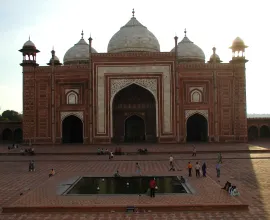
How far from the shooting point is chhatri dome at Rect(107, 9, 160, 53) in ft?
74.0

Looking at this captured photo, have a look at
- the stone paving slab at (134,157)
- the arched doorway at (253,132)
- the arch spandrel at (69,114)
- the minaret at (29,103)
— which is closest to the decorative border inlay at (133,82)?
the arch spandrel at (69,114)

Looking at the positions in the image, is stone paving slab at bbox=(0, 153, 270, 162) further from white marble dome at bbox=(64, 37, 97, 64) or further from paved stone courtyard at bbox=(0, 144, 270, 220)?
white marble dome at bbox=(64, 37, 97, 64)

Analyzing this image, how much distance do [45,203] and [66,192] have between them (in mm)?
1161

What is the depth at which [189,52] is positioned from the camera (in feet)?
82.0

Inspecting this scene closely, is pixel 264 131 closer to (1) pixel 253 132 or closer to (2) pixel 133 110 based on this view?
(1) pixel 253 132

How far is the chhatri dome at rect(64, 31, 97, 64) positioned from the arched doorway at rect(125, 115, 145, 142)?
549 cm

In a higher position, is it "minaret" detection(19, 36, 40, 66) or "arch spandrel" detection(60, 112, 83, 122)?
"minaret" detection(19, 36, 40, 66)

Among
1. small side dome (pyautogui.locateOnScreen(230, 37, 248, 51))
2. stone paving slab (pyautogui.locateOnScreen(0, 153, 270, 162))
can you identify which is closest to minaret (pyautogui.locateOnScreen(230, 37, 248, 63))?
small side dome (pyautogui.locateOnScreen(230, 37, 248, 51))

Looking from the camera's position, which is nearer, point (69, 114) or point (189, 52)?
point (69, 114)

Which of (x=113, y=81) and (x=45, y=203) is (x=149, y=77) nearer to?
(x=113, y=81)

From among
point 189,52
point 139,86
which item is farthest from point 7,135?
point 189,52

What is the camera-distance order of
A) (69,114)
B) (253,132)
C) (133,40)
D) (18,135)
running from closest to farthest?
(69,114)
(133,40)
(253,132)
(18,135)

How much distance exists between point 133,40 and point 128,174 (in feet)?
43.9

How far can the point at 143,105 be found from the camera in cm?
2230
